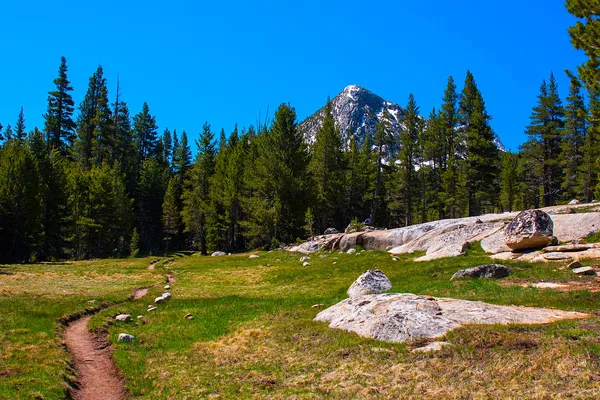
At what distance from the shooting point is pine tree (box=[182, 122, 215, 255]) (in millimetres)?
68250

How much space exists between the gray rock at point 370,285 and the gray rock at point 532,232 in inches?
370

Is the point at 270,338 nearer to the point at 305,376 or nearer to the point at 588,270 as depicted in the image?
the point at 305,376

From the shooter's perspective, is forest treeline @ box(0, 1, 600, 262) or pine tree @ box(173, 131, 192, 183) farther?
pine tree @ box(173, 131, 192, 183)

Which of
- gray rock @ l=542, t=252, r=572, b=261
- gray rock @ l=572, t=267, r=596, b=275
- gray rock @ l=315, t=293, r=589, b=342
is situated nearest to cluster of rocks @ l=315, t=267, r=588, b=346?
gray rock @ l=315, t=293, r=589, b=342

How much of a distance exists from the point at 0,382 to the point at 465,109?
64.8 meters

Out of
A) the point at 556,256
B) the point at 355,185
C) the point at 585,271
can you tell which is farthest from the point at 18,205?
the point at 585,271

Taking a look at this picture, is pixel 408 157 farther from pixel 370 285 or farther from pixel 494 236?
pixel 370 285

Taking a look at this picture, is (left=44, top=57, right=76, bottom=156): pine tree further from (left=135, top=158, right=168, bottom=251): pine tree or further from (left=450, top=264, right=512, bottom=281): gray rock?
(left=450, top=264, right=512, bottom=281): gray rock

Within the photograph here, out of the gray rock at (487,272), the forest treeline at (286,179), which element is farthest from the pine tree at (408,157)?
the gray rock at (487,272)

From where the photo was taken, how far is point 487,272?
63.9 ft

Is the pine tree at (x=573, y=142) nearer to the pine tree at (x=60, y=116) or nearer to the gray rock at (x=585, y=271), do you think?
the gray rock at (x=585, y=271)

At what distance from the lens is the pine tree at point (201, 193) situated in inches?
2687

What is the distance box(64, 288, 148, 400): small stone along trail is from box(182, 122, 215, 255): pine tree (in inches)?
1953

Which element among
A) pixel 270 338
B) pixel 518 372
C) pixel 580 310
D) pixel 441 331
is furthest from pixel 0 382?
pixel 580 310
